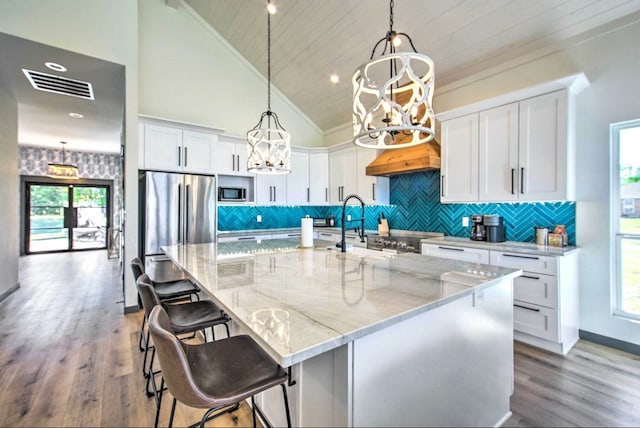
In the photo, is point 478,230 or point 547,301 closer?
point 547,301

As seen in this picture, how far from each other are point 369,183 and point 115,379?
12.9ft

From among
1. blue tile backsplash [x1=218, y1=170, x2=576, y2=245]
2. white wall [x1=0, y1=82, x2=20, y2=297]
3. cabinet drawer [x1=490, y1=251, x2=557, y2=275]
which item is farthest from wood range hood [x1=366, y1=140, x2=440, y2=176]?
white wall [x1=0, y1=82, x2=20, y2=297]

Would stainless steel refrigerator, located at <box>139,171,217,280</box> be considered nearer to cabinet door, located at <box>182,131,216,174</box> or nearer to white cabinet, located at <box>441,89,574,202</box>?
cabinet door, located at <box>182,131,216,174</box>

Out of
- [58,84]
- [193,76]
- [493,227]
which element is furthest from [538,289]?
[58,84]

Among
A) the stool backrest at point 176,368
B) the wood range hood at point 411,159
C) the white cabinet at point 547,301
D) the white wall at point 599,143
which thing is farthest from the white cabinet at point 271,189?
the stool backrest at point 176,368

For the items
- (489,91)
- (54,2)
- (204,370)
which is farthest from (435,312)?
(54,2)

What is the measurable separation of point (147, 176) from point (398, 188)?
3656 millimetres

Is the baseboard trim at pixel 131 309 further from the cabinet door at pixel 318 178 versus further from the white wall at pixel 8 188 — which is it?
the cabinet door at pixel 318 178

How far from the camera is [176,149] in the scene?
164 inches

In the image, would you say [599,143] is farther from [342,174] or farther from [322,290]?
[342,174]

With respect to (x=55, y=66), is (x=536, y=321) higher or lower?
lower

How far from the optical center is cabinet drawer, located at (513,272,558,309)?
2.62 metres

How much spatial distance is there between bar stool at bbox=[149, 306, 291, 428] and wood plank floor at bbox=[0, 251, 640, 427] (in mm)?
735

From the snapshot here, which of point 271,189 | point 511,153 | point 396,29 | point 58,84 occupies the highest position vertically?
point 396,29
